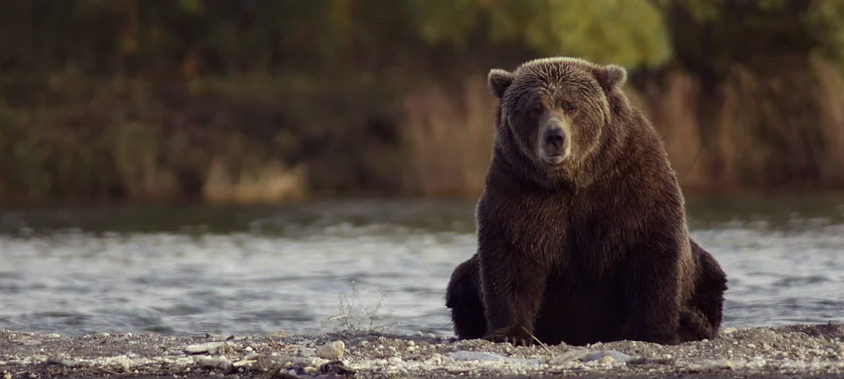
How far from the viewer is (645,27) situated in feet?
109

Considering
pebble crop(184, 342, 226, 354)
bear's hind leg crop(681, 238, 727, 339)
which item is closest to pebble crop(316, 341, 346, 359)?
pebble crop(184, 342, 226, 354)

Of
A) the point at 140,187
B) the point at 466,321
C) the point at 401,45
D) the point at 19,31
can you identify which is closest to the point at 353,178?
the point at 140,187

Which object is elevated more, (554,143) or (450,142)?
(450,142)

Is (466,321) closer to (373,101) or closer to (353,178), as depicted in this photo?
(353,178)

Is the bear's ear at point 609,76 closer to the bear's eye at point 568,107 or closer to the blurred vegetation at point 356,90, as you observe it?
the bear's eye at point 568,107

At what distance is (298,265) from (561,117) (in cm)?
811

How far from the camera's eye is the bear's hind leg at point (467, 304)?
8680 millimetres

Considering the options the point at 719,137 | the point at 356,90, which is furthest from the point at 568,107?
the point at 356,90

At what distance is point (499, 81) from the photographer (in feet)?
27.4

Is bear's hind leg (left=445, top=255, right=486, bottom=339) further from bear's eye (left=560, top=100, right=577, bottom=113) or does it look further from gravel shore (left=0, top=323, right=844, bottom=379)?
bear's eye (left=560, top=100, right=577, bottom=113)

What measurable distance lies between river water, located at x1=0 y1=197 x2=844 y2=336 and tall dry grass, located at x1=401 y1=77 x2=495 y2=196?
7.66 feet

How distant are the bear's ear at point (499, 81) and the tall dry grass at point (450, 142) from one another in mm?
18831

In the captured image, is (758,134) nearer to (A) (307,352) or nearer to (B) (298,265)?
(B) (298,265)

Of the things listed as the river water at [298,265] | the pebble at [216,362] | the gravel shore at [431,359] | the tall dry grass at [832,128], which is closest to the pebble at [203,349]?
the gravel shore at [431,359]
